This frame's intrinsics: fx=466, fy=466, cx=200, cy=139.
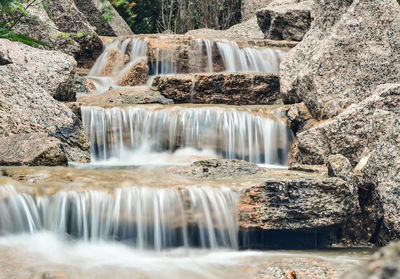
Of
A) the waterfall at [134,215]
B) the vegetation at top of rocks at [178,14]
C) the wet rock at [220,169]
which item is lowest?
the waterfall at [134,215]

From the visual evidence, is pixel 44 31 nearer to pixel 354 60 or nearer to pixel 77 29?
pixel 77 29

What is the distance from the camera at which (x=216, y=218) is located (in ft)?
15.0

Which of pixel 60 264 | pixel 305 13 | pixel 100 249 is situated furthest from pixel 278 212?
pixel 305 13

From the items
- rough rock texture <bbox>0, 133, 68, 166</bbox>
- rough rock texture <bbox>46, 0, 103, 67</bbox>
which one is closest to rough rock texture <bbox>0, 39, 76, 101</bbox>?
rough rock texture <bbox>0, 133, 68, 166</bbox>

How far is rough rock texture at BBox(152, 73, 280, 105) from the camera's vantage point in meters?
9.58

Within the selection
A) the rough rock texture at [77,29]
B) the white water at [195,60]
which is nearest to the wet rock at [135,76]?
the white water at [195,60]

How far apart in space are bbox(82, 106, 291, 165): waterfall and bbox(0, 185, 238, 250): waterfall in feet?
9.28

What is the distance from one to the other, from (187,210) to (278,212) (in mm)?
914

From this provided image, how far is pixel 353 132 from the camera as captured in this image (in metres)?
5.91

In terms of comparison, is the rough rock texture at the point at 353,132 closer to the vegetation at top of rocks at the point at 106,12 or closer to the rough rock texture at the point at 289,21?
the rough rock texture at the point at 289,21

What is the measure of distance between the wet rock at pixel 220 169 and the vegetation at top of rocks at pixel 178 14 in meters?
15.5

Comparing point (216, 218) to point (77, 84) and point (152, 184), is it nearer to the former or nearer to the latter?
point (152, 184)

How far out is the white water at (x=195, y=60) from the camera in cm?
1177

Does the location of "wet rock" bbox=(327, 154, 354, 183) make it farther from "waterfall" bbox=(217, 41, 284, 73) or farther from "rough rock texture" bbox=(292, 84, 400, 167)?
"waterfall" bbox=(217, 41, 284, 73)
